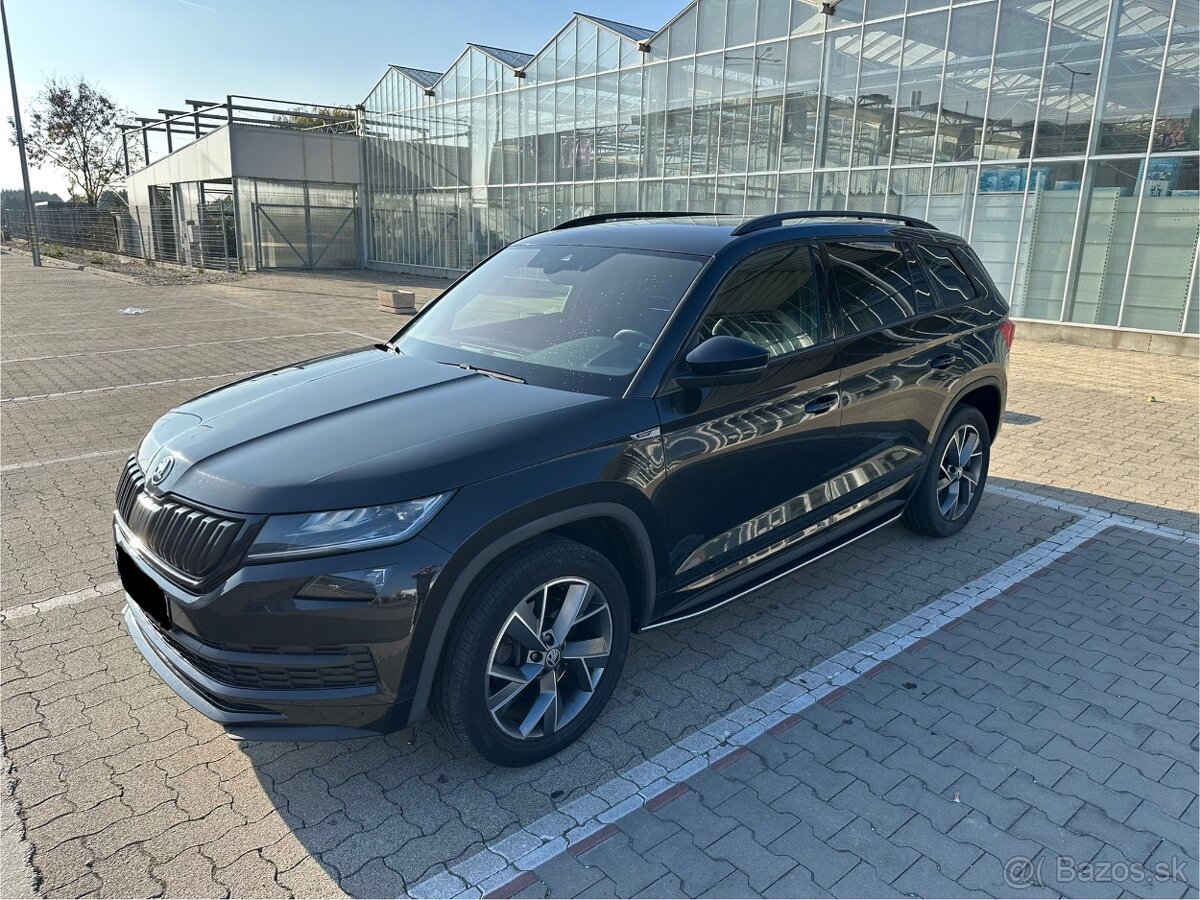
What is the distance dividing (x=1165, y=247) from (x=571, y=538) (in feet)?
44.3

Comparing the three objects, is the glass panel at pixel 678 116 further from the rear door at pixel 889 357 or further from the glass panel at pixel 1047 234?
the rear door at pixel 889 357

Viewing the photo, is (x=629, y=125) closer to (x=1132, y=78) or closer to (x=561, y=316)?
(x=1132, y=78)

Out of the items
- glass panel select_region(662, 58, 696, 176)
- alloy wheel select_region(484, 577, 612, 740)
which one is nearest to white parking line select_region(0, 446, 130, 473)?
alloy wheel select_region(484, 577, 612, 740)

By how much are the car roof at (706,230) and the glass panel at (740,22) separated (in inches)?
593

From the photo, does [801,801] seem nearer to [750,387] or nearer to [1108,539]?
[750,387]

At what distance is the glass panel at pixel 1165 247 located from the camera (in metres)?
12.2

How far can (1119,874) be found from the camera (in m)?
2.46

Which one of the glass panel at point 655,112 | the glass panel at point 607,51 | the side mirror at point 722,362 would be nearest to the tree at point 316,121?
the glass panel at point 607,51

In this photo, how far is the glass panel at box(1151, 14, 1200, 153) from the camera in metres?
11.8

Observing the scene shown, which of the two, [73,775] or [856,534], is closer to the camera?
[73,775]

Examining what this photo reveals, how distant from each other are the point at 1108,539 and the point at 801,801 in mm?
3564

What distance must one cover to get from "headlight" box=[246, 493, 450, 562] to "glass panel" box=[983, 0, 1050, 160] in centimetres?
1479

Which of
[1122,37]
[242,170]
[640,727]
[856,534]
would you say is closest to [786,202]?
[1122,37]

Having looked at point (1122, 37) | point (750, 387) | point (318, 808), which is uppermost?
point (1122, 37)
